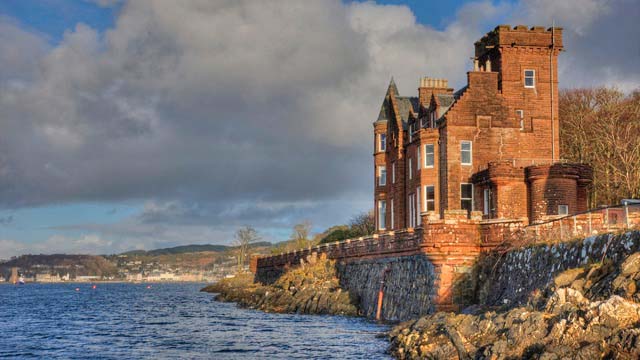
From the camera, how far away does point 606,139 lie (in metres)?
56.8

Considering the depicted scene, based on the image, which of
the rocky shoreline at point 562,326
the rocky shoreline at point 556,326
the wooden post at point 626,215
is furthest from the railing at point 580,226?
the rocky shoreline at point 562,326

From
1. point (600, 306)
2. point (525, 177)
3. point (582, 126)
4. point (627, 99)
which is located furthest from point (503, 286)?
point (627, 99)

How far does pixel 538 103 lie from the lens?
51406 millimetres

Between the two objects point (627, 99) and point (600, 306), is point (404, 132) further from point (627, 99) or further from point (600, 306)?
point (600, 306)

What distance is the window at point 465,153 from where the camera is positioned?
164 ft

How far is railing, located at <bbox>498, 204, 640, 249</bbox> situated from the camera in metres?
24.3

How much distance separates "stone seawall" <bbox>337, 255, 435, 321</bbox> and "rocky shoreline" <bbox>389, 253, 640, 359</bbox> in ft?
28.9

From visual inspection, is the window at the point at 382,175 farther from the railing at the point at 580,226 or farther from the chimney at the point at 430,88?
the railing at the point at 580,226

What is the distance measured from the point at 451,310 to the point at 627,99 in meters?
40.8

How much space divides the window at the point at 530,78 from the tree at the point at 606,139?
319 inches

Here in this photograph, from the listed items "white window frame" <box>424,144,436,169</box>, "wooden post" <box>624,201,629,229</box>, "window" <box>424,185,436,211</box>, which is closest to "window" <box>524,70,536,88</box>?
"white window frame" <box>424,144,436,169</box>

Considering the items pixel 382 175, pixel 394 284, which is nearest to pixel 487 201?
pixel 394 284

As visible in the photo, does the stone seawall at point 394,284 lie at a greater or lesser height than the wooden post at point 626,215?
lesser

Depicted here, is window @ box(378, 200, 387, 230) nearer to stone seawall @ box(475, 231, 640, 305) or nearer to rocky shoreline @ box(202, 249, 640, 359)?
stone seawall @ box(475, 231, 640, 305)
